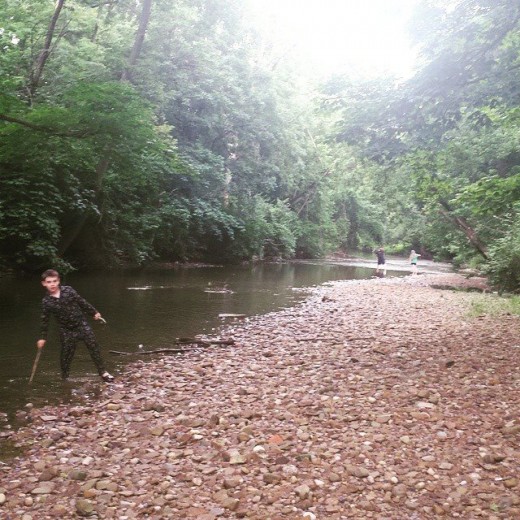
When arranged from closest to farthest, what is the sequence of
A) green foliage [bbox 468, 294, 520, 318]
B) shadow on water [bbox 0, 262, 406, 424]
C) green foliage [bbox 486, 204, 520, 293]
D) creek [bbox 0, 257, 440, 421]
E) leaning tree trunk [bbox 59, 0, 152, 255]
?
1. shadow on water [bbox 0, 262, 406, 424]
2. creek [bbox 0, 257, 440, 421]
3. green foliage [bbox 468, 294, 520, 318]
4. green foliage [bbox 486, 204, 520, 293]
5. leaning tree trunk [bbox 59, 0, 152, 255]

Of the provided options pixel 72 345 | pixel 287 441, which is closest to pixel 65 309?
pixel 72 345

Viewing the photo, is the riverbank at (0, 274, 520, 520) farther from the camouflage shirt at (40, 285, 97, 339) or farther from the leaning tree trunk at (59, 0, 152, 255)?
the leaning tree trunk at (59, 0, 152, 255)

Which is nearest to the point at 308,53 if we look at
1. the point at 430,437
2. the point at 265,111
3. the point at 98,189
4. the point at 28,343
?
the point at 265,111

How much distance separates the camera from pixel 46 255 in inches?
701

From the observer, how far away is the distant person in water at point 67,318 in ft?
23.3

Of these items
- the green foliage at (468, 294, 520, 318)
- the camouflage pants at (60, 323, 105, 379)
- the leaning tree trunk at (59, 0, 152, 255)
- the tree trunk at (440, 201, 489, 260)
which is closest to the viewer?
the camouflage pants at (60, 323, 105, 379)

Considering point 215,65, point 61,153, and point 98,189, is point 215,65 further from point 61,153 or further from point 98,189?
point 61,153

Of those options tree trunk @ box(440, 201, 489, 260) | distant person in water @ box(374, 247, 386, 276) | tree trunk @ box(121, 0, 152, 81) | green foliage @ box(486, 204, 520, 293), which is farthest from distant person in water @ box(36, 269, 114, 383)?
distant person in water @ box(374, 247, 386, 276)

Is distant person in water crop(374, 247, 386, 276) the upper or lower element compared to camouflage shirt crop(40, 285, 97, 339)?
upper

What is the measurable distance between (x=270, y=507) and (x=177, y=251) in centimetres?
2867

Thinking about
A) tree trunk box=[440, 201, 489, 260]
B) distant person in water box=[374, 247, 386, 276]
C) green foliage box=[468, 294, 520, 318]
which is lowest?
green foliage box=[468, 294, 520, 318]

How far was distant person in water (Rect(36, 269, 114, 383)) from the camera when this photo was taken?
7105 millimetres

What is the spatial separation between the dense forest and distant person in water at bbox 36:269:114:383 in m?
6.17

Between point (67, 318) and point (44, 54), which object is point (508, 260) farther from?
point (44, 54)
